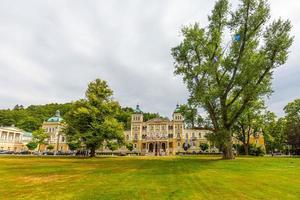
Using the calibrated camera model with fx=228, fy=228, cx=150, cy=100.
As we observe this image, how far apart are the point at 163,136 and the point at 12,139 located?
180ft

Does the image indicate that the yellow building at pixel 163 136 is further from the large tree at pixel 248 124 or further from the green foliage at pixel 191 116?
the green foliage at pixel 191 116

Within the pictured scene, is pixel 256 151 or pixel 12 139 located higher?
pixel 12 139

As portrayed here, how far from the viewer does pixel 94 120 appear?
3744 cm

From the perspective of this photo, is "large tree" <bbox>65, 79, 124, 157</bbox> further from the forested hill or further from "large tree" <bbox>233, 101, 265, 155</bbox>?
the forested hill

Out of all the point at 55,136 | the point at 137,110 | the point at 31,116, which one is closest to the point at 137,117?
the point at 137,110

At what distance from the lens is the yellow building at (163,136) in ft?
242

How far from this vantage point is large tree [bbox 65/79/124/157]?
3625cm

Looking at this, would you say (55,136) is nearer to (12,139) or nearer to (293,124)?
(12,139)

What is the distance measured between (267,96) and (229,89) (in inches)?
161

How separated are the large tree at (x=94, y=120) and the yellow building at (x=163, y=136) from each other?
35.9 meters

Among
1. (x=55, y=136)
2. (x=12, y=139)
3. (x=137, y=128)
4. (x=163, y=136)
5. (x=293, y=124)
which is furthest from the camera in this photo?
(x=55, y=136)

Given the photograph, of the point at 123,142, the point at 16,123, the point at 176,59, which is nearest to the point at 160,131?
the point at 123,142

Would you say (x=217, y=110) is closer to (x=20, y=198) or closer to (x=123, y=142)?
(x=123, y=142)

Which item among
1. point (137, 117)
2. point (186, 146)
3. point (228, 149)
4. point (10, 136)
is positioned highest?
point (137, 117)
